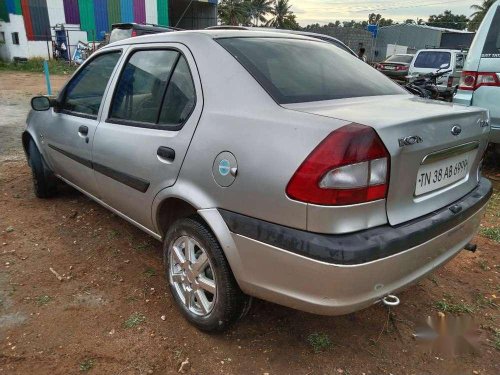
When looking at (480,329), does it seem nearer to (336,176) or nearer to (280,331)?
(280,331)

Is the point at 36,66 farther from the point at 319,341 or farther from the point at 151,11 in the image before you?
the point at 319,341

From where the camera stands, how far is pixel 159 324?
8.26ft

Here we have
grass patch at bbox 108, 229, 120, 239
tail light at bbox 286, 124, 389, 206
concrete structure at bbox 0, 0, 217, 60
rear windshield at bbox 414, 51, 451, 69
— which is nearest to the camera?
tail light at bbox 286, 124, 389, 206

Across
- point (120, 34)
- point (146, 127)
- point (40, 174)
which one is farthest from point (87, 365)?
point (120, 34)

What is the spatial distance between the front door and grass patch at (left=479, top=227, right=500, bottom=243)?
341cm

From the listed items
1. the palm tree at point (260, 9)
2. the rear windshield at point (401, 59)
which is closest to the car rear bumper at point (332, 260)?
the rear windshield at point (401, 59)

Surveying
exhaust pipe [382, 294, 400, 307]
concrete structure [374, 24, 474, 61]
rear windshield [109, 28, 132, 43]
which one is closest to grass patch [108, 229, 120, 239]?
exhaust pipe [382, 294, 400, 307]

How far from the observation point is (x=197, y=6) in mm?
30609

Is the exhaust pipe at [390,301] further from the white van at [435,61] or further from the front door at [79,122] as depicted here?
the white van at [435,61]

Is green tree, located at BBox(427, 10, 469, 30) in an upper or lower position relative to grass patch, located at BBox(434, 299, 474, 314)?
upper

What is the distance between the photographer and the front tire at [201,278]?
2.18 meters

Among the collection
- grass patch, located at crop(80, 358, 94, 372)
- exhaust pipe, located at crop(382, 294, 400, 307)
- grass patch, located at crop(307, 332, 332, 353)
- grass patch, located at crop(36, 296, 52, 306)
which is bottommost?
grass patch, located at crop(36, 296, 52, 306)

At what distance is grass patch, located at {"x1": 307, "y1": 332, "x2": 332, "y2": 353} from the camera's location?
2.33m

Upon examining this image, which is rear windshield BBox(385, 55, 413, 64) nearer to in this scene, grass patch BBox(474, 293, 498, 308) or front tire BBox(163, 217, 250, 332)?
grass patch BBox(474, 293, 498, 308)
